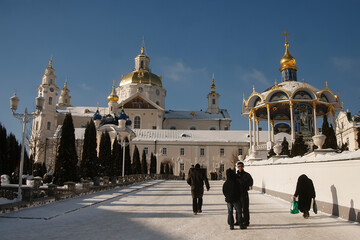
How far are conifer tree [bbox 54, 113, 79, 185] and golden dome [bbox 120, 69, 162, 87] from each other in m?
55.8

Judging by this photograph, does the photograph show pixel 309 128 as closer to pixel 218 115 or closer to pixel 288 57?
pixel 288 57

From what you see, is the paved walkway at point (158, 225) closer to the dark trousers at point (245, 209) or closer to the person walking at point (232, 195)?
the dark trousers at point (245, 209)

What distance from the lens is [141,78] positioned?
72.9m

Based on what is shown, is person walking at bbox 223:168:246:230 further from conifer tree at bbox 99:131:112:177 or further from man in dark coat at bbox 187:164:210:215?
conifer tree at bbox 99:131:112:177

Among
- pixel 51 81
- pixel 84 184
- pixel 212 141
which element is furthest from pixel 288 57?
pixel 51 81

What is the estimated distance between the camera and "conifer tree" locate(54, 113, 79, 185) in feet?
55.6

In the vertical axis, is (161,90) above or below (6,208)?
above

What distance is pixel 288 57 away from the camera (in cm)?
4081

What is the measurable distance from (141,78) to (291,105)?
44761 millimetres

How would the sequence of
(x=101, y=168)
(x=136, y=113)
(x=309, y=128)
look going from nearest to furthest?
(x=101, y=168)
(x=309, y=128)
(x=136, y=113)

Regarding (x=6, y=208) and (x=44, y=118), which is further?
(x=44, y=118)

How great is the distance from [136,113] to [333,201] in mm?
58636

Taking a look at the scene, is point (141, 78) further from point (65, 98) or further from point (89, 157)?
point (89, 157)

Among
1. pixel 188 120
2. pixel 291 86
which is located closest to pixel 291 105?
pixel 291 86
